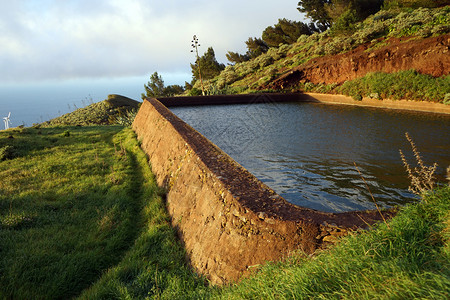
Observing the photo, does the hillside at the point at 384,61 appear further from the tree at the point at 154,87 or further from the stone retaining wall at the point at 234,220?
the tree at the point at 154,87

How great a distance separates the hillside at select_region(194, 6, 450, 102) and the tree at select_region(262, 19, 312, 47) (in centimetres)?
A: 1764

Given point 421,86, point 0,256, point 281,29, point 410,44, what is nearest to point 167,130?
point 0,256

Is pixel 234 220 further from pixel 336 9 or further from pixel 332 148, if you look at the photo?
pixel 336 9

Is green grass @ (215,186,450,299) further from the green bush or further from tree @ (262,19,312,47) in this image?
tree @ (262,19,312,47)

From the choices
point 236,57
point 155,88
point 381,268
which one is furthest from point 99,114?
point 381,268

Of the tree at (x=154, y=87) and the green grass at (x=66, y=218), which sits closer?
the green grass at (x=66, y=218)

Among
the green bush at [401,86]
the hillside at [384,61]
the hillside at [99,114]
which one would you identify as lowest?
the green bush at [401,86]

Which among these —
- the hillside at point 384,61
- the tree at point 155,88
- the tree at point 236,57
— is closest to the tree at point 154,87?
the tree at point 155,88

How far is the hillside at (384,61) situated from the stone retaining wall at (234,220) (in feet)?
39.7

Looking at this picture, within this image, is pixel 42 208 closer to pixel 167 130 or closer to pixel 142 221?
pixel 142 221

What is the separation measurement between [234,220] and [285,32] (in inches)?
1878

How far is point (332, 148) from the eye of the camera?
8.45 metres

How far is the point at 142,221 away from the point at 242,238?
152 inches

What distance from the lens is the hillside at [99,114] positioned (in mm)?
37219
